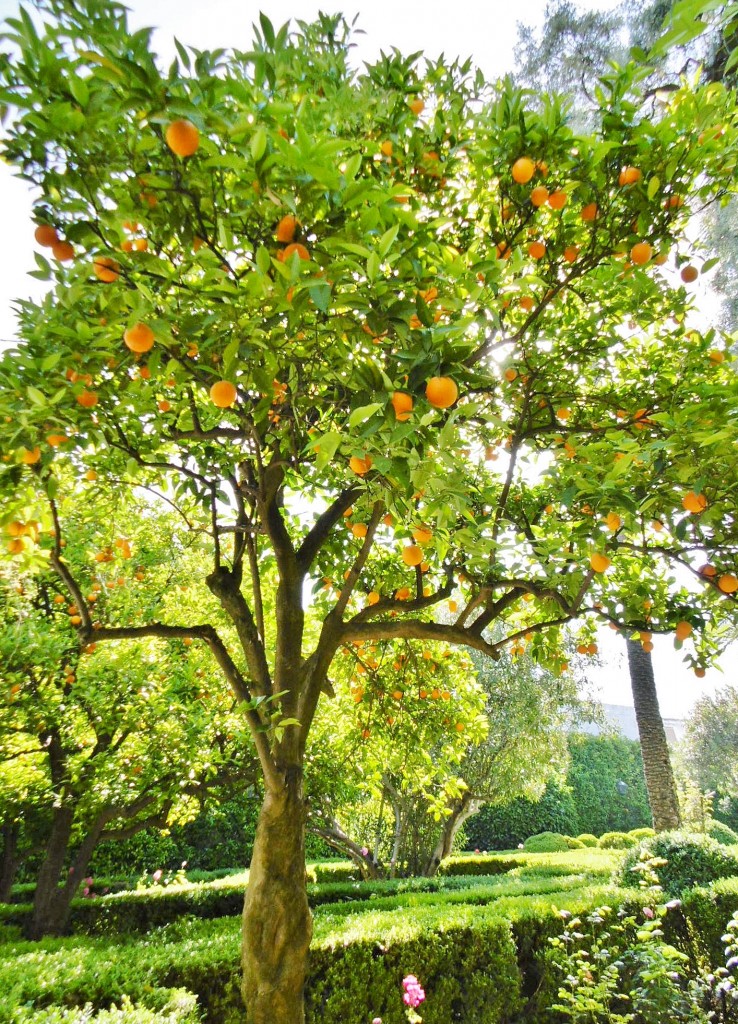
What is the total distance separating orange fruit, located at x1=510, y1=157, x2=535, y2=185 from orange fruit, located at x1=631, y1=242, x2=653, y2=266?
56 centimetres

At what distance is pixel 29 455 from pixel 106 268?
0.81 m

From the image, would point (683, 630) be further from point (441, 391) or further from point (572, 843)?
point (572, 843)

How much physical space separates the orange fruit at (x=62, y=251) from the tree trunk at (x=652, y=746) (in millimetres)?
8408

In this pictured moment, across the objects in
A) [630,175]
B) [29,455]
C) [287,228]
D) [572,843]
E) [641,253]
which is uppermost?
[630,175]

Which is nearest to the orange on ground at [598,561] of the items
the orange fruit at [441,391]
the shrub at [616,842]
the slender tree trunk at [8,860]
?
the orange fruit at [441,391]

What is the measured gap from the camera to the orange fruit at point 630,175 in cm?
222

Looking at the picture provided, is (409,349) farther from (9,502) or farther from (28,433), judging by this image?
(9,502)

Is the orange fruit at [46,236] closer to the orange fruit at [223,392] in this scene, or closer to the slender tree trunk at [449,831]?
the orange fruit at [223,392]

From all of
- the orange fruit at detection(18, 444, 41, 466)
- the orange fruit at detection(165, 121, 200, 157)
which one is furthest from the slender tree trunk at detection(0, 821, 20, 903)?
the orange fruit at detection(165, 121, 200, 157)

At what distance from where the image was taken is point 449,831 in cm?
1212

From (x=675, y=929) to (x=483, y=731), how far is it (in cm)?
271

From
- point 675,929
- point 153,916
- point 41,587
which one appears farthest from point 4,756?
point 675,929

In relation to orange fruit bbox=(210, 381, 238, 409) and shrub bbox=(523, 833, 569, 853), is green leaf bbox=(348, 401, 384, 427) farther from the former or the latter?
shrub bbox=(523, 833, 569, 853)

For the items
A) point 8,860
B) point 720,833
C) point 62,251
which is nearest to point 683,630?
point 62,251
